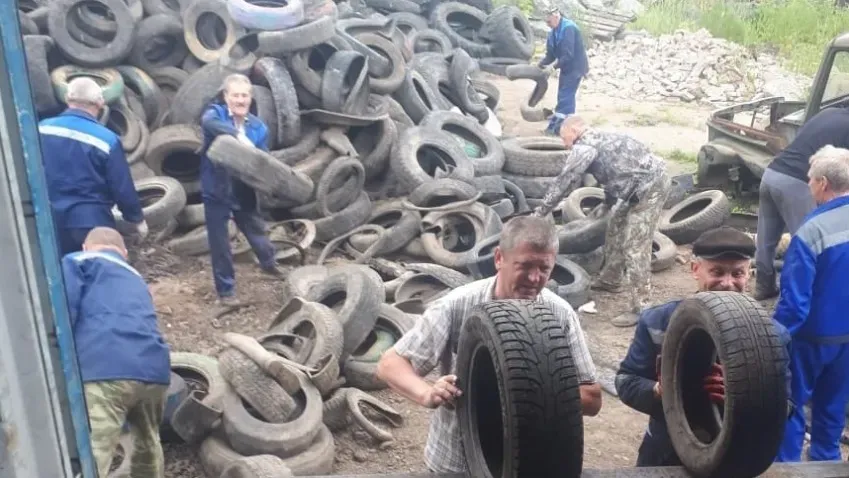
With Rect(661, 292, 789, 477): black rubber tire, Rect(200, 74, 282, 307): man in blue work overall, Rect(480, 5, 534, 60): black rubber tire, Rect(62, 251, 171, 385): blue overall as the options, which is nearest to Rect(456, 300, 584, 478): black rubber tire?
Rect(661, 292, 789, 477): black rubber tire

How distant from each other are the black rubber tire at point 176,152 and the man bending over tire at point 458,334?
19.4 ft

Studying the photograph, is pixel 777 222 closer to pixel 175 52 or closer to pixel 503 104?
pixel 175 52

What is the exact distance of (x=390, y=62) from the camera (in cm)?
1045

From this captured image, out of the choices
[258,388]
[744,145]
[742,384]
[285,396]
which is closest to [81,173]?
[258,388]

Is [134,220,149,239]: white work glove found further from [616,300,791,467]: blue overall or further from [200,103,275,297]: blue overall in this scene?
[616,300,791,467]: blue overall

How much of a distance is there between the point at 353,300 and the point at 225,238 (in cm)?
156

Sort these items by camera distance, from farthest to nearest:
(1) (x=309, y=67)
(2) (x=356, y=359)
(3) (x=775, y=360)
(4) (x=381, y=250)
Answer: (1) (x=309, y=67)
(4) (x=381, y=250)
(2) (x=356, y=359)
(3) (x=775, y=360)

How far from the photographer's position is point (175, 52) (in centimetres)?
978

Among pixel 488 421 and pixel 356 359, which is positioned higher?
pixel 488 421

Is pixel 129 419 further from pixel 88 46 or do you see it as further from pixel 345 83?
pixel 88 46

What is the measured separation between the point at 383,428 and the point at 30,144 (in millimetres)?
3959

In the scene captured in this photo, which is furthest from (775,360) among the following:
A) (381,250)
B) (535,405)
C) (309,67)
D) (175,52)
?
(175,52)

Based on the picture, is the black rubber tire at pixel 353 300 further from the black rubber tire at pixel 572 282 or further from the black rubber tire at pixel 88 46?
the black rubber tire at pixel 88 46

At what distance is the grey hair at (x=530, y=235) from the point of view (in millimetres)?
2568
